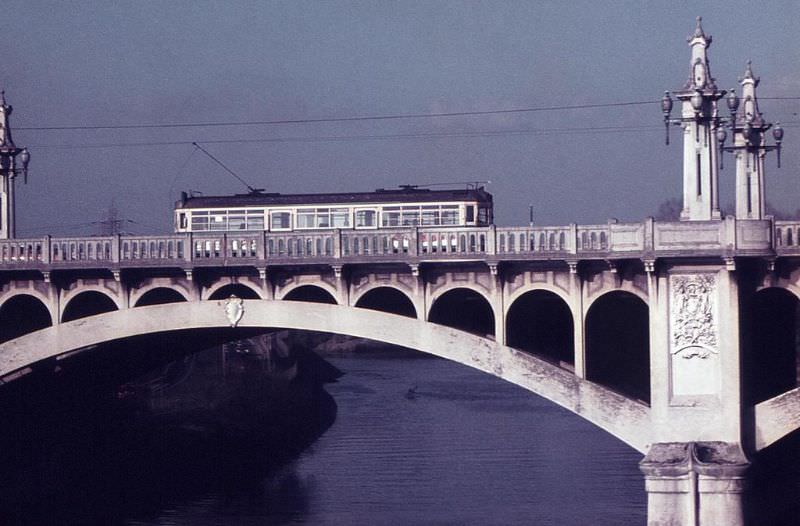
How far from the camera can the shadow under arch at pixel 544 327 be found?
46094mm

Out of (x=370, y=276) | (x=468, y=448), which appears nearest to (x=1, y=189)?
(x=370, y=276)

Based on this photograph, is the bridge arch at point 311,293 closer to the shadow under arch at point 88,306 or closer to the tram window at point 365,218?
the tram window at point 365,218

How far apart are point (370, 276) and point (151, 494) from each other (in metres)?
24.6

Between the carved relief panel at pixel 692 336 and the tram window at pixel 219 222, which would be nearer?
the carved relief panel at pixel 692 336

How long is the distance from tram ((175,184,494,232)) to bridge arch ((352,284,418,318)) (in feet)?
17.4

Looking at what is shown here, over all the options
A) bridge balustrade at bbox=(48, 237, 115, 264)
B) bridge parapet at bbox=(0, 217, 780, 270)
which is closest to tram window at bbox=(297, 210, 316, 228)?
bridge parapet at bbox=(0, 217, 780, 270)

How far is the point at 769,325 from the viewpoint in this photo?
46.6 metres

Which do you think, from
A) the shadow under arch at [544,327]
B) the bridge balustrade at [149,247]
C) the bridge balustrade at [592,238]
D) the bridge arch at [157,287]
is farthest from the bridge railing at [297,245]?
the bridge balustrade at [592,238]

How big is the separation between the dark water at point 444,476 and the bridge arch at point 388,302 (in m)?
10.3

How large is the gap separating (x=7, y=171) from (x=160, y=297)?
7568 millimetres

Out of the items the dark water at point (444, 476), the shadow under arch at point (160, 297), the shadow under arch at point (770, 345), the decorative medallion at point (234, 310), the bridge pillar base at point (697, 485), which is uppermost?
the shadow under arch at point (160, 297)

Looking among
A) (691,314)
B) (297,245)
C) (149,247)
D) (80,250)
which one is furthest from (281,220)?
(691,314)

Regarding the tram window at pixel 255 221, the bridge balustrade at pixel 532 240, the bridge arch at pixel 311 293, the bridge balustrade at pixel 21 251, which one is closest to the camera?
the bridge balustrade at pixel 532 240

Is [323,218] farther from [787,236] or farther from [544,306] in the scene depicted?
[787,236]
